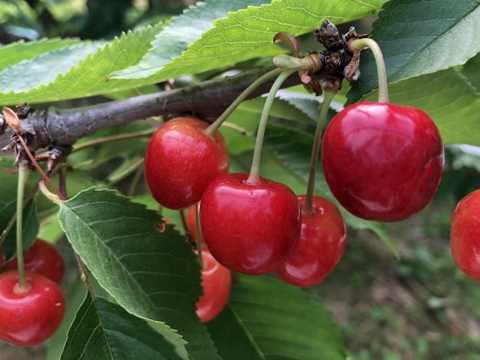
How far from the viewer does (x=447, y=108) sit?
0.90 metres

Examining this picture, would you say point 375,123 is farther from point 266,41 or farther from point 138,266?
point 138,266

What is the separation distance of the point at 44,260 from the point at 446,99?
0.87m

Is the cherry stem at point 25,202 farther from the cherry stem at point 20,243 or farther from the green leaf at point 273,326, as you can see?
the green leaf at point 273,326

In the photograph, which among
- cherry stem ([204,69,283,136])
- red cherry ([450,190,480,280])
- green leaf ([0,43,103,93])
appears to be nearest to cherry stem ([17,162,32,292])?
green leaf ([0,43,103,93])

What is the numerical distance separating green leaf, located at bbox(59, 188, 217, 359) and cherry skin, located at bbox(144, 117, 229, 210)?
2.7 inches

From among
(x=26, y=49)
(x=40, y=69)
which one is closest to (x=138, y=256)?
(x=40, y=69)

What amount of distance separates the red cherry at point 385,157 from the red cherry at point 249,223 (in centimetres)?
11

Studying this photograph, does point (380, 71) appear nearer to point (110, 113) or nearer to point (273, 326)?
point (110, 113)

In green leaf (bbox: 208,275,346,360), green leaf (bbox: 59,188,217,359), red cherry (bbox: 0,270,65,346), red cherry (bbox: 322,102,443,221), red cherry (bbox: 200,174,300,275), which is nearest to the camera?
red cherry (bbox: 322,102,443,221)

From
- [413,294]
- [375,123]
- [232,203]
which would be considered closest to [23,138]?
[232,203]

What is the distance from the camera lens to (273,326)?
1.19 meters

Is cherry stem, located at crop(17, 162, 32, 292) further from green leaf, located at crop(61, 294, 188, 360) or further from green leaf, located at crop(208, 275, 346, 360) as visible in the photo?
green leaf, located at crop(208, 275, 346, 360)

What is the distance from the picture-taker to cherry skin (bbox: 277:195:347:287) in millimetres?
820

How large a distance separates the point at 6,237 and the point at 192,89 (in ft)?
1.58
